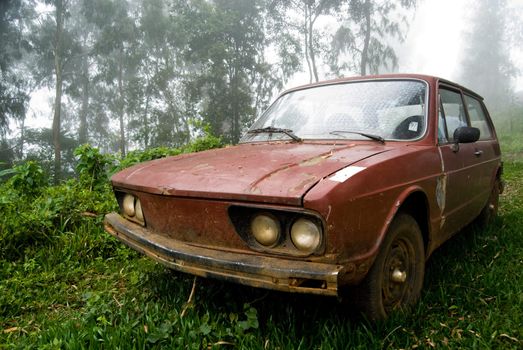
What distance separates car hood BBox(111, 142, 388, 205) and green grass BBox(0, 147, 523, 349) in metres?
0.75

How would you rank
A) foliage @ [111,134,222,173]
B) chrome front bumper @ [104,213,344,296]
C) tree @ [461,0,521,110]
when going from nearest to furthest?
chrome front bumper @ [104,213,344,296], foliage @ [111,134,222,173], tree @ [461,0,521,110]

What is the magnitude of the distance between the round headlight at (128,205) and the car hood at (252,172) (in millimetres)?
93

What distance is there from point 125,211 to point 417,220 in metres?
1.91

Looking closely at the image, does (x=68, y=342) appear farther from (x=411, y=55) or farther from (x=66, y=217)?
(x=411, y=55)

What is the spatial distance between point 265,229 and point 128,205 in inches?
46.2

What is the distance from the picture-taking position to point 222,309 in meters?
2.30

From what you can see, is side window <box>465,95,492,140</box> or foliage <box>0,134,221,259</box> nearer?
foliage <box>0,134,221,259</box>

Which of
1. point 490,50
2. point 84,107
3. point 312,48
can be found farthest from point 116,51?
point 490,50

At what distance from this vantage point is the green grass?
1962 millimetres

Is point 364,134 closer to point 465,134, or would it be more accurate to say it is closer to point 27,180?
point 465,134

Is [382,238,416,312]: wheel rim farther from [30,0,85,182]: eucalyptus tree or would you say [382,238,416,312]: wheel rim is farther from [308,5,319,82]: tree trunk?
[308,5,319,82]: tree trunk

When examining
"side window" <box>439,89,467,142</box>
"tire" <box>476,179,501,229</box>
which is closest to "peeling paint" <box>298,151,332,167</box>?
"side window" <box>439,89,467,142</box>

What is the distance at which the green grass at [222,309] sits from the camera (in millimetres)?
1962

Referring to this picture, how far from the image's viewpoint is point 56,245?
11.5ft
